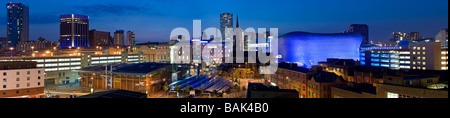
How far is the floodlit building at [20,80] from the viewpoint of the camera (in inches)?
799

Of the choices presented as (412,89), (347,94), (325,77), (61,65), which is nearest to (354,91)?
(347,94)

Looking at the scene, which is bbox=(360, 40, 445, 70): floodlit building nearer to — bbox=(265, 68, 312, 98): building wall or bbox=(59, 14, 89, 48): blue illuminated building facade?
bbox=(265, 68, 312, 98): building wall

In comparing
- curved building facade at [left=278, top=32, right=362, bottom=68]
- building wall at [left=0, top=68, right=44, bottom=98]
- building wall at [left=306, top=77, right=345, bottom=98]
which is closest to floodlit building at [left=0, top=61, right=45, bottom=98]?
building wall at [left=0, top=68, right=44, bottom=98]

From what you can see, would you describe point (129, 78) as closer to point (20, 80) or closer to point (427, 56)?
point (20, 80)

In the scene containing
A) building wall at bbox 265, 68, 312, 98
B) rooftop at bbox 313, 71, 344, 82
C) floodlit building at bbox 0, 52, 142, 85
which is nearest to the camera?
rooftop at bbox 313, 71, 344, 82

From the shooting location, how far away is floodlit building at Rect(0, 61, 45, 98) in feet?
66.6

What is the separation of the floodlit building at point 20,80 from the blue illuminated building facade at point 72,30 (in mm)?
73088

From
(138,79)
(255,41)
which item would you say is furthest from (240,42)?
(138,79)

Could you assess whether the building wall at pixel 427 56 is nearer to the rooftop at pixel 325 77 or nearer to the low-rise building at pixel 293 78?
the low-rise building at pixel 293 78

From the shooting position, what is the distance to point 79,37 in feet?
291

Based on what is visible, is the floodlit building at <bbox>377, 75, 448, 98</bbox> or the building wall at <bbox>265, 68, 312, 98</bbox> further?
the building wall at <bbox>265, 68, 312, 98</bbox>

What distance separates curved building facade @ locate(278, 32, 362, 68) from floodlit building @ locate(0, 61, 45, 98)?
45360mm
